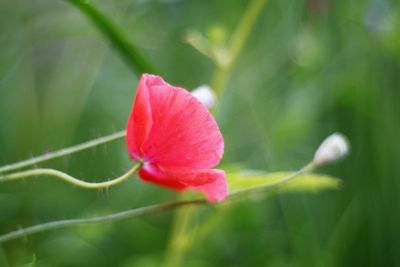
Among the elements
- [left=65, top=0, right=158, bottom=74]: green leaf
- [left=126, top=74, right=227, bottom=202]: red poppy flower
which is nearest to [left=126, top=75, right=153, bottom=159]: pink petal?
[left=126, top=74, right=227, bottom=202]: red poppy flower

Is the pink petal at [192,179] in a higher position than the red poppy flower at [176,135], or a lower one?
lower

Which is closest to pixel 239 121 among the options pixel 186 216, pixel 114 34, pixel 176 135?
pixel 186 216

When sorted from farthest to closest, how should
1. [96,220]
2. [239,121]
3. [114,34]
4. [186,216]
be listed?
[239,121] < [186,216] < [114,34] < [96,220]

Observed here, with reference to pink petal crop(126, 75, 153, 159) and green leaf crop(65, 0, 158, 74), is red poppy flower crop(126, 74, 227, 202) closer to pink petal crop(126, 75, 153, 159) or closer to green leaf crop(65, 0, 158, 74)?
pink petal crop(126, 75, 153, 159)

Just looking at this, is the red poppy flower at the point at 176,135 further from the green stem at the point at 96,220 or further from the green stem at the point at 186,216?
the green stem at the point at 186,216

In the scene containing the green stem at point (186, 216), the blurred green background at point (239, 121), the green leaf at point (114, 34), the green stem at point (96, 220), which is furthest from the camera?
the blurred green background at point (239, 121)

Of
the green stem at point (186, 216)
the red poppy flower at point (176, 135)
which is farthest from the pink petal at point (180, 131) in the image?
the green stem at point (186, 216)

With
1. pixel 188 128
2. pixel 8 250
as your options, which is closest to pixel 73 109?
pixel 8 250

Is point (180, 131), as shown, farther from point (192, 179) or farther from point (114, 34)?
point (114, 34)
